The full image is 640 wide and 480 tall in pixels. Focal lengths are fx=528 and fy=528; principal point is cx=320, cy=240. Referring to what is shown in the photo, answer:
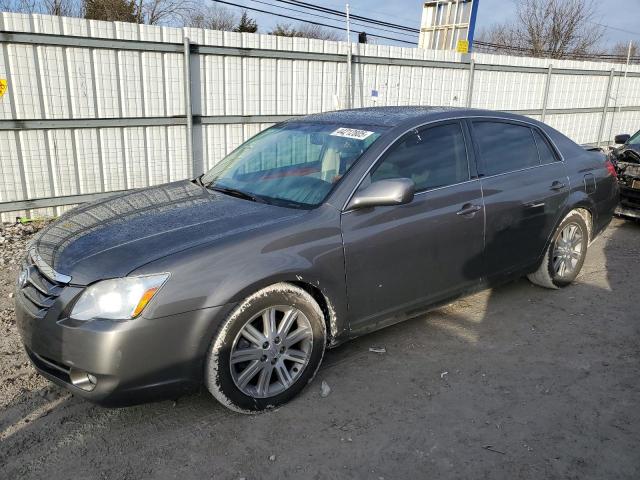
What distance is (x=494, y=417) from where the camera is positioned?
9.89 feet

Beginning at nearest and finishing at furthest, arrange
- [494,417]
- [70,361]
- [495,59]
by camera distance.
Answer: [70,361] < [494,417] < [495,59]

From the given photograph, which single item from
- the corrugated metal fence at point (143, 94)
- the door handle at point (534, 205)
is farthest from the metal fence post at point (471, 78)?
the door handle at point (534, 205)

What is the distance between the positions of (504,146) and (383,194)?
165 cm

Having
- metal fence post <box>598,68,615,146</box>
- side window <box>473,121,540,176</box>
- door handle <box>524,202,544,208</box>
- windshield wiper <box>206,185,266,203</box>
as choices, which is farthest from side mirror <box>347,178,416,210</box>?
metal fence post <box>598,68,615,146</box>

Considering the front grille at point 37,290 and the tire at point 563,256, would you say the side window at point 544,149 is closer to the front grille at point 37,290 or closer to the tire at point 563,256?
the tire at point 563,256

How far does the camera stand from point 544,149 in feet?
15.2

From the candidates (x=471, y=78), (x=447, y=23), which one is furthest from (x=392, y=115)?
(x=447, y=23)

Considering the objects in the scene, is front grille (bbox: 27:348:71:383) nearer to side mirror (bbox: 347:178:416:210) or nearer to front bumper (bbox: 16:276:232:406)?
front bumper (bbox: 16:276:232:406)

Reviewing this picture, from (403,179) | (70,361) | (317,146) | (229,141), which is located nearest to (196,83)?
(229,141)

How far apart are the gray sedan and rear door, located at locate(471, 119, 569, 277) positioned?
0.05 feet

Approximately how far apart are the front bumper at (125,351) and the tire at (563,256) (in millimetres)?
3252

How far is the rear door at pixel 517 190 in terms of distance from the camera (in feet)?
13.3

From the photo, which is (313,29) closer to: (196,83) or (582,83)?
(582,83)

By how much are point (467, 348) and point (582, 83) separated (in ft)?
41.8
